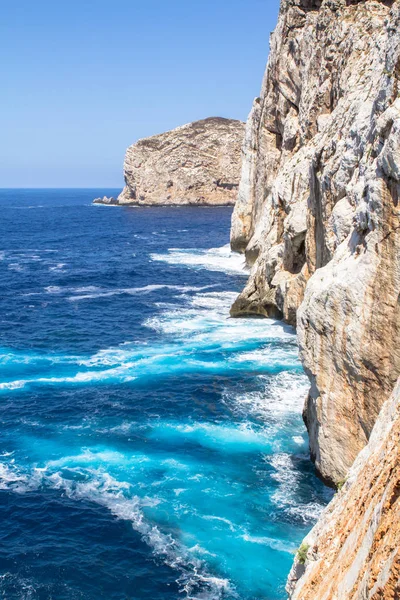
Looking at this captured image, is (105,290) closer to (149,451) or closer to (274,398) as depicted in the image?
(274,398)

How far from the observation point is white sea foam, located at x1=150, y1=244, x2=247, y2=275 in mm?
84706

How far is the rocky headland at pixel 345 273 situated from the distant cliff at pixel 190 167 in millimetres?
123875

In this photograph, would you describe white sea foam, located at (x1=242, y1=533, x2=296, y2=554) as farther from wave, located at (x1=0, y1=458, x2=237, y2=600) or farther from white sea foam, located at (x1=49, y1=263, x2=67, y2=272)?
white sea foam, located at (x1=49, y1=263, x2=67, y2=272)

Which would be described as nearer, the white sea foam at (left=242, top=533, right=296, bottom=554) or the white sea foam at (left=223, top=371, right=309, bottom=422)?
the white sea foam at (left=242, top=533, right=296, bottom=554)

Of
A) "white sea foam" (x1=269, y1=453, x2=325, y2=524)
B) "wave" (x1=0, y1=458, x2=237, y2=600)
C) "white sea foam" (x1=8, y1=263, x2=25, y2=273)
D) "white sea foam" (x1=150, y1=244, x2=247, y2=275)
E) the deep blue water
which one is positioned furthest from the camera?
"white sea foam" (x1=8, y1=263, x2=25, y2=273)

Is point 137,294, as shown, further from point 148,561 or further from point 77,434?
point 148,561

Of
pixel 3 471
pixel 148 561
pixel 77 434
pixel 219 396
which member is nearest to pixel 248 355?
pixel 219 396

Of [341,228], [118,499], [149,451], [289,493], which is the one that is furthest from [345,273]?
[149,451]

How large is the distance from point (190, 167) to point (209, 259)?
10608 cm

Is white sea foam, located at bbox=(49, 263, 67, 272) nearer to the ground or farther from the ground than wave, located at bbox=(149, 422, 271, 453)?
farther from the ground

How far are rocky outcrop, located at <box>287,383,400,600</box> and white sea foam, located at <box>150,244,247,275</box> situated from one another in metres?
68.4

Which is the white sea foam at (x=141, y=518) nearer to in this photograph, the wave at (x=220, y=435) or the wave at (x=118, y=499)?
the wave at (x=118, y=499)

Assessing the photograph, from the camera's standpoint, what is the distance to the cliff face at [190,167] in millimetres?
192625

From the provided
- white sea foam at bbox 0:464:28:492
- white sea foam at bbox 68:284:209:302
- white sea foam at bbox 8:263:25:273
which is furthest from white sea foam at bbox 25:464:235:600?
white sea foam at bbox 8:263:25:273
